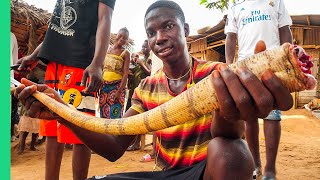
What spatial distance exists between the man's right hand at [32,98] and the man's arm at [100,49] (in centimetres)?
33

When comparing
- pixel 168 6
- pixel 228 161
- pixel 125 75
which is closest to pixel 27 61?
pixel 168 6

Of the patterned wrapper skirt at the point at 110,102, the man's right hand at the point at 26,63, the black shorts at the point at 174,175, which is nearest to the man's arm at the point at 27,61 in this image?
the man's right hand at the point at 26,63

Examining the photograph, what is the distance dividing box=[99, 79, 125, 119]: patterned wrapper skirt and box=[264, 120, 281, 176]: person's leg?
272cm

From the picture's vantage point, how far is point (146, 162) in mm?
4785

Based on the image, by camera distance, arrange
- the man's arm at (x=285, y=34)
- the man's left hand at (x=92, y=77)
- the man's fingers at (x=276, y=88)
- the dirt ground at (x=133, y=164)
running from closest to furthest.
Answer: the man's fingers at (x=276, y=88) < the man's left hand at (x=92, y=77) < the man's arm at (x=285, y=34) < the dirt ground at (x=133, y=164)

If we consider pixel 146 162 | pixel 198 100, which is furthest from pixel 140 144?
pixel 198 100

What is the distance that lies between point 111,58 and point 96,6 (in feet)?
9.12

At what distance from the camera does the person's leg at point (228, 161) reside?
4.97ft

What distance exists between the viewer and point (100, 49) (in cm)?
241

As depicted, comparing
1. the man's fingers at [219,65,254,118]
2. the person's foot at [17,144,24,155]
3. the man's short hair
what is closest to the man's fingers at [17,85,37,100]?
the man's short hair

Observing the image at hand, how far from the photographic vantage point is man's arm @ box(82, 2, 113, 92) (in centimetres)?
224

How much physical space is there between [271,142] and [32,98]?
7.25 feet

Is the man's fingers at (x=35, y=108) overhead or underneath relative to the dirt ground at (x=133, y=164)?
overhead

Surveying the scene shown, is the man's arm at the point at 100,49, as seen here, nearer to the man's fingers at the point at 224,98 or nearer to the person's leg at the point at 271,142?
the man's fingers at the point at 224,98
